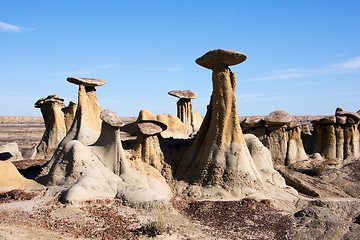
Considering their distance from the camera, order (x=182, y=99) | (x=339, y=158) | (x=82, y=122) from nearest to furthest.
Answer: (x=82, y=122) → (x=339, y=158) → (x=182, y=99)

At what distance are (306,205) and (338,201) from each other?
0.92 metres

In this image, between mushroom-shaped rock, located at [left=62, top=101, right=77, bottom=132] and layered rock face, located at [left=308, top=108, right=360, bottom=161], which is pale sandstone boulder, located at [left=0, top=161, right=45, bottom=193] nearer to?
mushroom-shaped rock, located at [left=62, top=101, right=77, bottom=132]

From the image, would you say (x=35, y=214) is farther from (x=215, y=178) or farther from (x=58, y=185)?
(x=215, y=178)

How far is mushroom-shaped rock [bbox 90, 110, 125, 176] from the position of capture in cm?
1068

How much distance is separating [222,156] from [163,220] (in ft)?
13.1

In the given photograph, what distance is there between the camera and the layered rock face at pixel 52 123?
1788 cm

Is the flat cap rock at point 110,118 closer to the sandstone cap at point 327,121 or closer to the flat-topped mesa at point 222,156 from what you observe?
the flat-topped mesa at point 222,156

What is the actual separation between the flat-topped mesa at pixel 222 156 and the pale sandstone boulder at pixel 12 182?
4.31 meters

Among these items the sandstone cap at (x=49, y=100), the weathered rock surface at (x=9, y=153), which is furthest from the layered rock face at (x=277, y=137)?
the weathered rock surface at (x=9, y=153)

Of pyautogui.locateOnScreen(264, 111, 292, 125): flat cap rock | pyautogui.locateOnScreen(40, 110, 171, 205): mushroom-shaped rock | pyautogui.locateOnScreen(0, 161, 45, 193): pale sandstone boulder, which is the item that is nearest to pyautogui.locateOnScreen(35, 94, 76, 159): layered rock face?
pyautogui.locateOnScreen(40, 110, 171, 205): mushroom-shaped rock

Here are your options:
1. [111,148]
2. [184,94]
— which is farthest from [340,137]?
[111,148]

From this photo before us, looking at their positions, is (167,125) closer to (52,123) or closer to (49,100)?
(52,123)

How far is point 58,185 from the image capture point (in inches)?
383

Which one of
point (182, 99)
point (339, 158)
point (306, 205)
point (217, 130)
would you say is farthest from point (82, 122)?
point (339, 158)
